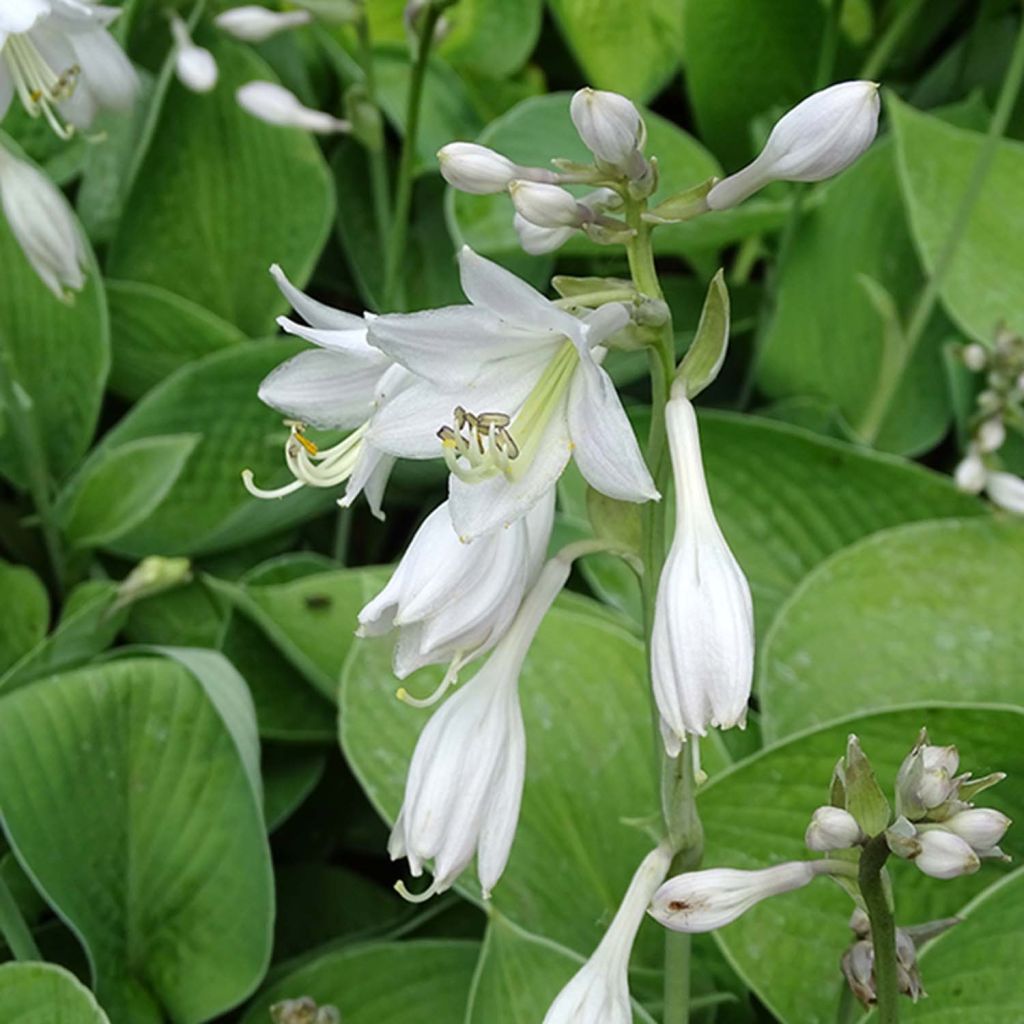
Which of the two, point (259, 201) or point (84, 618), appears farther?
point (259, 201)

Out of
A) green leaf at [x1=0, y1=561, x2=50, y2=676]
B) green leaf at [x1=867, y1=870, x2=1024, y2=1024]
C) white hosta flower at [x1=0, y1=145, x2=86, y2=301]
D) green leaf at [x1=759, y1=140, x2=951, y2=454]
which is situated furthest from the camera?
green leaf at [x1=759, y1=140, x2=951, y2=454]

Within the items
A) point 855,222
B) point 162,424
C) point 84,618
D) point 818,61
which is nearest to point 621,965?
point 84,618

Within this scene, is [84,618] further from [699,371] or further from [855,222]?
[855,222]

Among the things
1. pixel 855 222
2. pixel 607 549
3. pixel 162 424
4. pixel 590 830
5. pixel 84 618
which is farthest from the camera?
pixel 855 222

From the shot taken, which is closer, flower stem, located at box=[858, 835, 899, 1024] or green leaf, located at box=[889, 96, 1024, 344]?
flower stem, located at box=[858, 835, 899, 1024]

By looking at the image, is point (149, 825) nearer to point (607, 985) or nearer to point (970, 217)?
point (607, 985)

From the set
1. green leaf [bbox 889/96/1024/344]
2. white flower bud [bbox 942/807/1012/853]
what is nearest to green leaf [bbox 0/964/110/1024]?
white flower bud [bbox 942/807/1012/853]

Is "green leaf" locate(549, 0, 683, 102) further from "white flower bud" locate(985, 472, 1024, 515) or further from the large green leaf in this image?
the large green leaf

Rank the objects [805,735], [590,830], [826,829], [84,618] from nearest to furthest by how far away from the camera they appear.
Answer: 1. [826,829]
2. [805,735]
3. [590,830]
4. [84,618]
